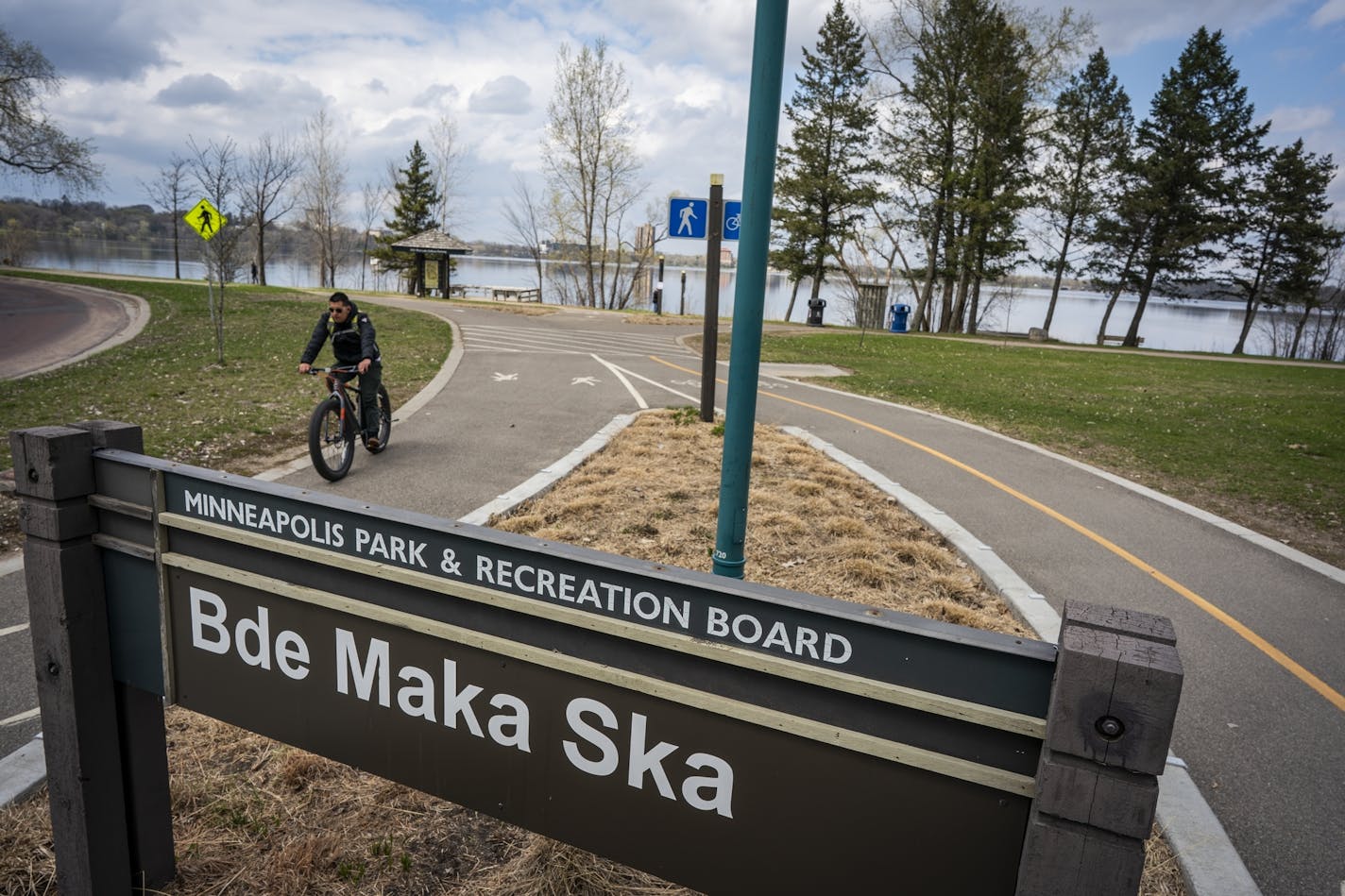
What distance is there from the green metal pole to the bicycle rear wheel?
5.42 metres

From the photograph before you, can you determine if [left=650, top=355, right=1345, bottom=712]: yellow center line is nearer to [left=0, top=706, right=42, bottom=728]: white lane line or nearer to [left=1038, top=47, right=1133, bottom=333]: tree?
[left=0, top=706, right=42, bottom=728]: white lane line

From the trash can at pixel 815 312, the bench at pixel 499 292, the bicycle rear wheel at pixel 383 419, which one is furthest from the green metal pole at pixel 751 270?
→ the bench at pixel 499 292

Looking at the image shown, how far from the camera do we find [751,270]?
404 centimetres

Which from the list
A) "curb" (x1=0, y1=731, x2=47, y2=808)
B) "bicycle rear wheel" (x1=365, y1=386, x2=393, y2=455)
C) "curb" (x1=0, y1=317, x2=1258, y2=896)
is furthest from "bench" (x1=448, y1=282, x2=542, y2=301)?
"curb" (x1=0, y1=731, x2=47, y2=808)

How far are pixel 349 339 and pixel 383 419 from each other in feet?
3.33

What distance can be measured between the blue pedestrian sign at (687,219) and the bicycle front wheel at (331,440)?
3.73 m

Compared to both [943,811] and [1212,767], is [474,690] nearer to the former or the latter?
[943,811]

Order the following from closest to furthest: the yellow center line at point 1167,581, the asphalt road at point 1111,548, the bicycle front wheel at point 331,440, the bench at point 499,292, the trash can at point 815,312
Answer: the asphalt road at point 1111,548, the yellow center line at point 1167,581, the bicycle front wheel at point 331,440, the trash can at point 815,312, the bench at point 499,292

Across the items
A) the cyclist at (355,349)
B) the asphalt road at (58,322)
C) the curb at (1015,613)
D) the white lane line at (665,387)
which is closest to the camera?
the curb at (1015,613)

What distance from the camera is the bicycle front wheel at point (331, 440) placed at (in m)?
7.54

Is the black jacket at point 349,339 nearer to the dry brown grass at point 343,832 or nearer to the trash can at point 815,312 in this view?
the dry brown grass at point 343,832

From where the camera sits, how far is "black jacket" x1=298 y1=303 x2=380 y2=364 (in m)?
7.90

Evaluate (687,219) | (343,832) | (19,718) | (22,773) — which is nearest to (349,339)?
(687,219)

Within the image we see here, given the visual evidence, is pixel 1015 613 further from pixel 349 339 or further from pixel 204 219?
pixel 204 219
